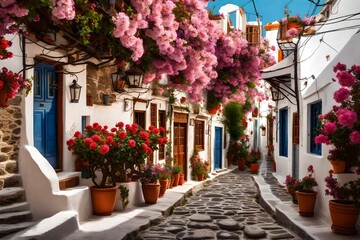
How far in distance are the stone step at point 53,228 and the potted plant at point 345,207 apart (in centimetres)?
396

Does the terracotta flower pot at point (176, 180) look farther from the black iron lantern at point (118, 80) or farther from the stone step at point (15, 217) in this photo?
the stone step at point (15, 217)

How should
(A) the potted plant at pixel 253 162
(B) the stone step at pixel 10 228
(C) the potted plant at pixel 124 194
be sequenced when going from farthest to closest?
(A) the potted plant at pixel 253 162 < (C) the potted plant at pixel 124 194 < (B) the stone step at pixel 10 228

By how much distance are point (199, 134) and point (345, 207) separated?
10.1 m

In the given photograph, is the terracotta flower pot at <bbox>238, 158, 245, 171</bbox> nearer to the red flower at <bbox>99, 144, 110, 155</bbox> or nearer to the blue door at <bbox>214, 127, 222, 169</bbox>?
the blue door at <bbox>214, 127, 222, 169</bbox>

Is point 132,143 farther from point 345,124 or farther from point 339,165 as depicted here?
point 345,124

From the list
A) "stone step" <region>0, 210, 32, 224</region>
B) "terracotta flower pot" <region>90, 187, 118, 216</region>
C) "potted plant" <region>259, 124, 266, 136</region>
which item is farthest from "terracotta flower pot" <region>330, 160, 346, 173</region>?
"potted plant" <region>259, 124, 266, 136</region>

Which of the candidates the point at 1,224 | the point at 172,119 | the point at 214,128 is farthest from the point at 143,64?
the point at 214,128

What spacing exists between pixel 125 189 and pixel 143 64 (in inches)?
99.7

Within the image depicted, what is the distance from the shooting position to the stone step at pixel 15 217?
17.1ft

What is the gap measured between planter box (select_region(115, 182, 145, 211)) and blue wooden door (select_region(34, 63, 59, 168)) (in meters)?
1.46

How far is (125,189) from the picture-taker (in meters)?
7.77

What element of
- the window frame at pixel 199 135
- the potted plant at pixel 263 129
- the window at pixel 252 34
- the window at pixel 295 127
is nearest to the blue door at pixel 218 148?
the window frame at pixel 199 135

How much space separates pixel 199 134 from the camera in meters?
15.6

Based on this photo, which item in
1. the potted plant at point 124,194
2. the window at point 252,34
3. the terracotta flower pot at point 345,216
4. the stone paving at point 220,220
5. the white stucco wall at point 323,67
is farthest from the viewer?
the window at point 252,34
